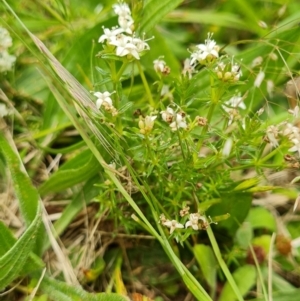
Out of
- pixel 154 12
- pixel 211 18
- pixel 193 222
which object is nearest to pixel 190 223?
pixel 193 222

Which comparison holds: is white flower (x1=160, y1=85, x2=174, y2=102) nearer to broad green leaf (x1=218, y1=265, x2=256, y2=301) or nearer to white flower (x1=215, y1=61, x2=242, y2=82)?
white flower (x1=215, y1=61, x2=242, y2=82)

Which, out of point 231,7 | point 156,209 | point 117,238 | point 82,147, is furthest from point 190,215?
point 231,7

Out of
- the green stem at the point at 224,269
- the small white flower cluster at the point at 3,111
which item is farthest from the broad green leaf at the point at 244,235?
the small white flower cluster at the point at 3,111

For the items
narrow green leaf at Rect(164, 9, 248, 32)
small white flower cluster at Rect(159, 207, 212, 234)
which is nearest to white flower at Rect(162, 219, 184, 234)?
small white flower cluster at Rect(159, 207, 212, 234)

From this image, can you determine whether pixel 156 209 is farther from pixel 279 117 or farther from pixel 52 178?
pixel 279 117

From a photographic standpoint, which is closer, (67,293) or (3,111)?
(67,293)

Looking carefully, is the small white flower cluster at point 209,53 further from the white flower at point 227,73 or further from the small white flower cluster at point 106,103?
the small white flower cluster at point 106,103

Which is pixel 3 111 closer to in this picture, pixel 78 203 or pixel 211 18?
pixel 78 203
